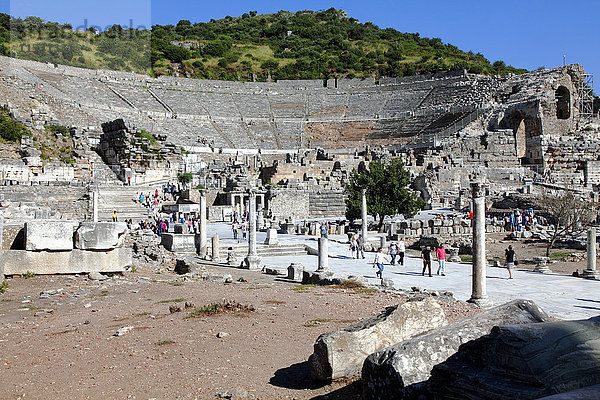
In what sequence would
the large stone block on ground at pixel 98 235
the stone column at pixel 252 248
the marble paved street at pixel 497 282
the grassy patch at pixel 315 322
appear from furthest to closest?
the stone column at pixel 252 248, the large stone block on ground at pixel 98 235, the marble paved street at pixel 497 282, the grassy patch at pixel 315 322

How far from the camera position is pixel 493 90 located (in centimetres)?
5694

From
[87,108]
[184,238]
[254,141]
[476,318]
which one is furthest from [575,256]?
[87,108]

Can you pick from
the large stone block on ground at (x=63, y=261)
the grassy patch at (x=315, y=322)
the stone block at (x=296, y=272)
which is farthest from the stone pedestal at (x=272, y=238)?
the grassy patch at (x=315, y=322)

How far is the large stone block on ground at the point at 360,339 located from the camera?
5.30 metres

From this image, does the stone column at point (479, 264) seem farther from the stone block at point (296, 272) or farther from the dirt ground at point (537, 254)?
the dirt ground at point (537, 254)

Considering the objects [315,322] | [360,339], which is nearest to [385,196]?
[315,322]

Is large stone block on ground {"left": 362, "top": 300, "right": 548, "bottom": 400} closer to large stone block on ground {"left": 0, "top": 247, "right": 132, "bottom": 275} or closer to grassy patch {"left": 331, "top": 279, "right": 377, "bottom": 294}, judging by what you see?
grassy patch {"left": 331, "top": 279, "right": 377, "bottom": 294}

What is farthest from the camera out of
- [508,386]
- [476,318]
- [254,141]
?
[254,141]

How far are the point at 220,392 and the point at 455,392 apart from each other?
8.71 ft

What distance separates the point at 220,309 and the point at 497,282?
29.0 ft

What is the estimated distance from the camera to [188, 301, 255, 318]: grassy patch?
28.2 ft

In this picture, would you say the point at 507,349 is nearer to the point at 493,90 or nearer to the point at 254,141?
the point at 254,141

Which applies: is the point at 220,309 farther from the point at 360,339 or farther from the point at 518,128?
the point at 518,128

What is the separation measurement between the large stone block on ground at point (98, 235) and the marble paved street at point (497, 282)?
20.0 feet
